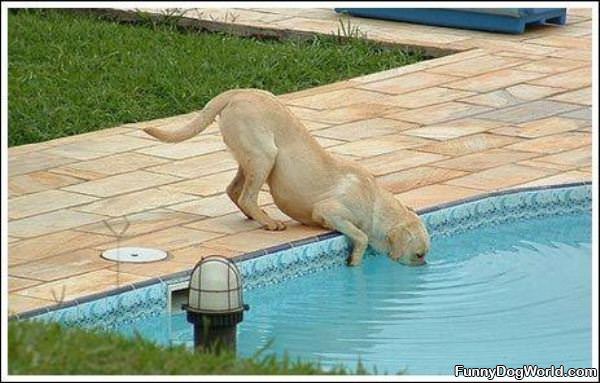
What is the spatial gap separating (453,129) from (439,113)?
42 centimetres

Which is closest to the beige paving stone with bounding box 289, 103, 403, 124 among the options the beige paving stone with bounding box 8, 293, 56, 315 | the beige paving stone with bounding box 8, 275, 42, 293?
the beige paving stone with bounding box 8, 275, 42, 293

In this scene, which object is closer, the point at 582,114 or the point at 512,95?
the point at 582,114

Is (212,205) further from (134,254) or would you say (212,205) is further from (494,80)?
(494,80)

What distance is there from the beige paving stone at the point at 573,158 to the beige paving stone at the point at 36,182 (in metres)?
2.62

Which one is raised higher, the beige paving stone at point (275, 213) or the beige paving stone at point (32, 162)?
the beige paving stone at point (32, 162)

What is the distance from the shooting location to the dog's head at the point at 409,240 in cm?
785

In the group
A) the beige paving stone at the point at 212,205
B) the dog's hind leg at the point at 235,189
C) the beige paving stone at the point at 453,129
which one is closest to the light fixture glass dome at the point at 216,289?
the dog's hind leg at the point at 235,189

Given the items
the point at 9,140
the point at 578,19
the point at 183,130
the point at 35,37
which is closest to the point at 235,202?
the point at 183,130

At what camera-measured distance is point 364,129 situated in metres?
10.1

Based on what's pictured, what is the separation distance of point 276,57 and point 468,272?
3935 mm

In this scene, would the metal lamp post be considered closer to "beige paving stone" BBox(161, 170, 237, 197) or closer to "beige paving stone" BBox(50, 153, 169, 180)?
"beige paving stone" BBox(161, 170, 237, 197)

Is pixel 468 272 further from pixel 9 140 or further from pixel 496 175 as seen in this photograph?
pixel 9 140

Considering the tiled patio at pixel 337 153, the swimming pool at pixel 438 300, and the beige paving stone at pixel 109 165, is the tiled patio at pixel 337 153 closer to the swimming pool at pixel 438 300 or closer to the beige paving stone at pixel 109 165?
the beige paving stone at pixel 109 165

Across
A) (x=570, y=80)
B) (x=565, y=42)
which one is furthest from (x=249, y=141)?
(x=565, y=42)
